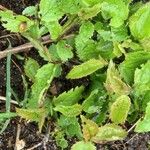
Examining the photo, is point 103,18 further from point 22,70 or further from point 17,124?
point 17,124

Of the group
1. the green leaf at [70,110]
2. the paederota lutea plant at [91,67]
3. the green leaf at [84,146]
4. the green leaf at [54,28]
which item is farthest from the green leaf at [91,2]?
the green leaf at [84,146]

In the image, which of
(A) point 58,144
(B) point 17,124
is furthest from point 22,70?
(A) point 58,144

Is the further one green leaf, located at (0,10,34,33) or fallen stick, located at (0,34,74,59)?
fallen stick, located at (0,34,74,59)

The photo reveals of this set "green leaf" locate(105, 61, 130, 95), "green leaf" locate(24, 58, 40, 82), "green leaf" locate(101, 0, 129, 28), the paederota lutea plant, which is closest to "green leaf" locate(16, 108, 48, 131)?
the paederota lutea plant

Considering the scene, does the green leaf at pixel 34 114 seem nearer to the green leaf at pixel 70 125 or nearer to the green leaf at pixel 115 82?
the green leaf at pixel 70 125

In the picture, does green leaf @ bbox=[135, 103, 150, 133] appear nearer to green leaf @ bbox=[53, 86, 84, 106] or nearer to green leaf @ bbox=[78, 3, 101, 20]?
green leaf @ bbox=[53, 86, 84, 106]
